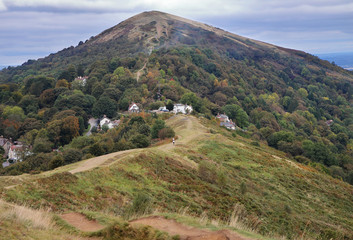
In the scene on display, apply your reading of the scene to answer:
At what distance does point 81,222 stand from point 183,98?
59555 millimetres

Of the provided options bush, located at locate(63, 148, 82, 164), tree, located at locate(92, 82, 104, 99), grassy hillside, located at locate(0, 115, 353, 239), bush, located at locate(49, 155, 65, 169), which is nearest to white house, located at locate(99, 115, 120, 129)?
tree, located at locate(92, 82, 104, 99)

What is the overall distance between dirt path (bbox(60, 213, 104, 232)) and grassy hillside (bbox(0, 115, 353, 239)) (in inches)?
35.2

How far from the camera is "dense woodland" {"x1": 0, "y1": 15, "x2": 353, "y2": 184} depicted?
4778 cm

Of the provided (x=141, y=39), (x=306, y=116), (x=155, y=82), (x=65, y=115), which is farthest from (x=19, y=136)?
(x=141, y=39)

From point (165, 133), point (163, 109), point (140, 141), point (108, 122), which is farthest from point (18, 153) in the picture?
point (163, 109)

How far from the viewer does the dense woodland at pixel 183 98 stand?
47.8m

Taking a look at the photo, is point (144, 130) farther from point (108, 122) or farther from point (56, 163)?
point (108, 122)

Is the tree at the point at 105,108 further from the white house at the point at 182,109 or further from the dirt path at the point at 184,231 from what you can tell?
the dirt path at the point at 184,231

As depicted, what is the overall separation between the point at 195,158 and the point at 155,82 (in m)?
56.2

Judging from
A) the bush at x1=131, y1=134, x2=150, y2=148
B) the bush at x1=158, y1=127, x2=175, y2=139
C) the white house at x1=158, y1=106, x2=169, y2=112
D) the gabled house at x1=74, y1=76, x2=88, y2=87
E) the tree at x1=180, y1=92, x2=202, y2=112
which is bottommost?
the bush at x1=131, y1=134, x2=150, y2=148

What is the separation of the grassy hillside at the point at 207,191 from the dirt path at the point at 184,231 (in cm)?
131

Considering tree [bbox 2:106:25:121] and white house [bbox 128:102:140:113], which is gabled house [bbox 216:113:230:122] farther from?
tree [bbox 2:106:25:121]

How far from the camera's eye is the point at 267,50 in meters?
186

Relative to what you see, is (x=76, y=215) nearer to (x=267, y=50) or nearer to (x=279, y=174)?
(x=279, y=174)
